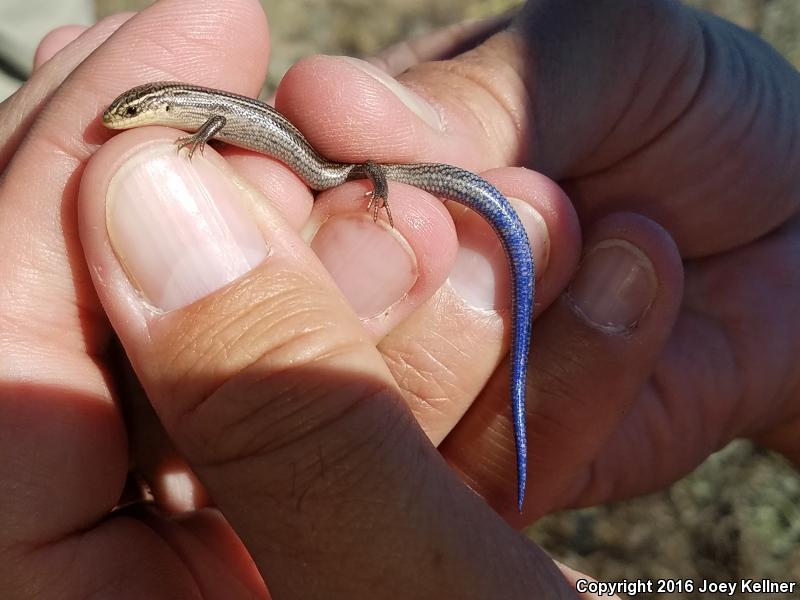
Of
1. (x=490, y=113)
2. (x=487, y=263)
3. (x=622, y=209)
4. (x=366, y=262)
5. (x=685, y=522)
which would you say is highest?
(x=490, y=113)

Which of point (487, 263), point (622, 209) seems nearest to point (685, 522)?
point (622, 209)

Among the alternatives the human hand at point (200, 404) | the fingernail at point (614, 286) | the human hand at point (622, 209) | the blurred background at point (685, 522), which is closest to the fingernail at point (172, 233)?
the human hand at point (200, 404)

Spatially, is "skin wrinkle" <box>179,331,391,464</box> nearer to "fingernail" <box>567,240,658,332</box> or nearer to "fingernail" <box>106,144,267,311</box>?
"fingernail" <box>106,144,267,311</box>

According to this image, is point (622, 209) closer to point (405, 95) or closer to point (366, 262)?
point (405, 95)

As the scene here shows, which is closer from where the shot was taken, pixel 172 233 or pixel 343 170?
pixel 172 233

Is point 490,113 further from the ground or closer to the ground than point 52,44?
closer to the ground

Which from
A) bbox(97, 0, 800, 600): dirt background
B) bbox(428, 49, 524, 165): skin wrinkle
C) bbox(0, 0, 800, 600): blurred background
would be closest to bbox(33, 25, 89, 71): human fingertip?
bbox(0, 0, 800, 600): blurred background

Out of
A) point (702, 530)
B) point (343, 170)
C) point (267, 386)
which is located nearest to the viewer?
point (267, 386)

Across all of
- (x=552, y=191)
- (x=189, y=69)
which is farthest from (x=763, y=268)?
(x=189, y=69)
